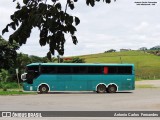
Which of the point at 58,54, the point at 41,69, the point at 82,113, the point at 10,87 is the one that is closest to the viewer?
the point at 58,54

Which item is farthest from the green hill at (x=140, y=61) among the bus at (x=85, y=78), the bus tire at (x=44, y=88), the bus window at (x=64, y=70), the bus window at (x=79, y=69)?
the bus tire at (x=44, y=88)

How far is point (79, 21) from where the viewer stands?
383 centimetres

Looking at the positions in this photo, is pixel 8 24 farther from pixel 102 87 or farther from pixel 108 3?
pixel 102 87

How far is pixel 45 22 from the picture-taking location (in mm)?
3705

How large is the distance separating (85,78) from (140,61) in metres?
65.0

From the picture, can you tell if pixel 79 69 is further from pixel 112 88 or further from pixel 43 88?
pixel 43 88

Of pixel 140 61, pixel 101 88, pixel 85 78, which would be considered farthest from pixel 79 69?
pixel 140 61

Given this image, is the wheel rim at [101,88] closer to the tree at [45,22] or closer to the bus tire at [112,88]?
the bus tire at [112,88]

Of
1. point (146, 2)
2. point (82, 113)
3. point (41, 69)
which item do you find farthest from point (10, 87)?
point (146, 2)

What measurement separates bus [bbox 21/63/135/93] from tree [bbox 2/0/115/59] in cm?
3017

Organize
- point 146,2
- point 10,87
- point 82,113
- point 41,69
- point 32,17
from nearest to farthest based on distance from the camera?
point 32,17 < point 146,2 < point 82,113 < point 41,69 < point 10,87

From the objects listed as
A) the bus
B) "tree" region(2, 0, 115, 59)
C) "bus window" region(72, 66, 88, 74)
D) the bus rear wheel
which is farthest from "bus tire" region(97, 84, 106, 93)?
"tree" region(2, 0, 115, 59)

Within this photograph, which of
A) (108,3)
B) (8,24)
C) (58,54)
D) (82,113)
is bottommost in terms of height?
(82,113)

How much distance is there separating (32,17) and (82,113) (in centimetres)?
1395
